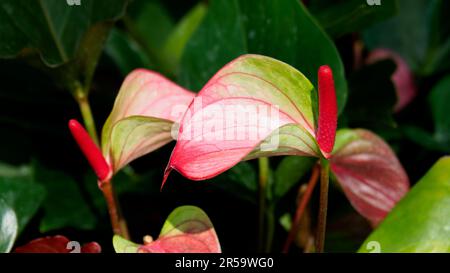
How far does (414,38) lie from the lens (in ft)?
3.90

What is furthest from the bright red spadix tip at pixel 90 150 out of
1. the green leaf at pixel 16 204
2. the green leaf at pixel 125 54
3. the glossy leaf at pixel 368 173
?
the green leaf at pixel 125 54

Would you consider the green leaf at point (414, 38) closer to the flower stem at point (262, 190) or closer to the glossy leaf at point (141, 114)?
the flower stem at point (262, 190)

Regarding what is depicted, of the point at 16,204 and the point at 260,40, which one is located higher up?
the point at 260,40

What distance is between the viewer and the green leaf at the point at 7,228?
59 cm

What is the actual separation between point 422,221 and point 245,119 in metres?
0.18

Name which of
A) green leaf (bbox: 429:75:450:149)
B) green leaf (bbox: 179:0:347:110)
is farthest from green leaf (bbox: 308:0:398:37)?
green leaf (bbox: 429:75:450:149)

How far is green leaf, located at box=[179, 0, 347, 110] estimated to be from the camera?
2.18ft

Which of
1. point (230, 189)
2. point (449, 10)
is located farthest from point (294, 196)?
point (449, 10)

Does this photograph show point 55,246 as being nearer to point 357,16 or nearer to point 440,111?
point 357,16

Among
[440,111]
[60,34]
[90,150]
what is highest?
[60,34]

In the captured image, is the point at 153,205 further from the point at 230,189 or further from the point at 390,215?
the point at 390,215

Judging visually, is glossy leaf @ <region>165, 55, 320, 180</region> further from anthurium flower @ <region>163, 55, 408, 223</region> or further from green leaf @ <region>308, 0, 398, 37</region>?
green leaf @ <region>308, 0, 398, 37</region>

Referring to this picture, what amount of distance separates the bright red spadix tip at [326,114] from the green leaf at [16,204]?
30cm

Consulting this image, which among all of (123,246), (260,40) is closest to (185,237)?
(123,246)
